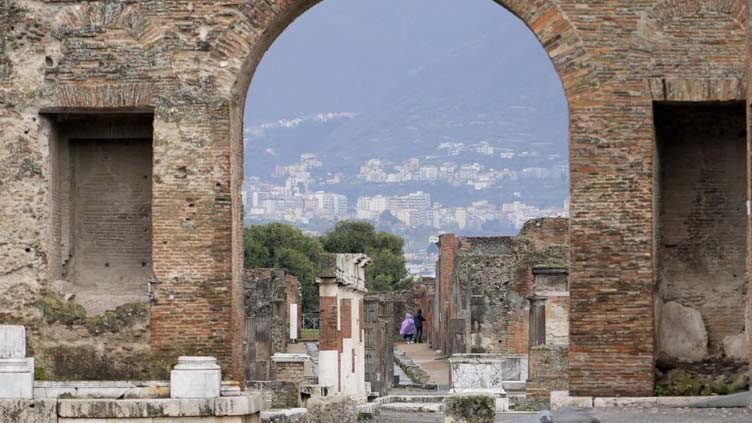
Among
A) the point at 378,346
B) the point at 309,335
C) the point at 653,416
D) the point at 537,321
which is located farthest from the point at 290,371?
the point at 309,335

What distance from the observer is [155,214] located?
62.7ft

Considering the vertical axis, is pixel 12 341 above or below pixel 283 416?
above

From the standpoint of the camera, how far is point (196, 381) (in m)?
18.2

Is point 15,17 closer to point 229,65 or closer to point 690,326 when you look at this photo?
point 229,65

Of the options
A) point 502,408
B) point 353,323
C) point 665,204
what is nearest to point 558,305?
point 353,323

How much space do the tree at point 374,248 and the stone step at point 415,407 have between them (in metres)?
50.8

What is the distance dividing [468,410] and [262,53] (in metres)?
4.86

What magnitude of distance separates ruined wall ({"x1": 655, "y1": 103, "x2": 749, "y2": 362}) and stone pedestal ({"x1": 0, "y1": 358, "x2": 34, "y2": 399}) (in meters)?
6.28

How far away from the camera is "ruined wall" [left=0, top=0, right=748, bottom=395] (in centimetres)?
1852

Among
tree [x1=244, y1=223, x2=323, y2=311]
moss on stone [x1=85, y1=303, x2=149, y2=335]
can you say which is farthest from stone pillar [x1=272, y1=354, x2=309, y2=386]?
tree [x1=244, y1=223, x2=323, y2=311]

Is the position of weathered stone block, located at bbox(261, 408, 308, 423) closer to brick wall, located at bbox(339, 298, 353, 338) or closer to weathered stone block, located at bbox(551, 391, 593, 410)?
weathered stone block, located at bbox(551, 391, 593, 410)

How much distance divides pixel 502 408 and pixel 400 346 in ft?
114

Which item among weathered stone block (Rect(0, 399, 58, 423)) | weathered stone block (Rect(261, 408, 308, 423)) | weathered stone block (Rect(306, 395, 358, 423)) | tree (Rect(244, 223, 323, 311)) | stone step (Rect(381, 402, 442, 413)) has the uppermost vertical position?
tree (Rect(244, 223, 323, 311))

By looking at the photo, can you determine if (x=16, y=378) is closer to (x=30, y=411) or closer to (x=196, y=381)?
(x=30, y=411)
